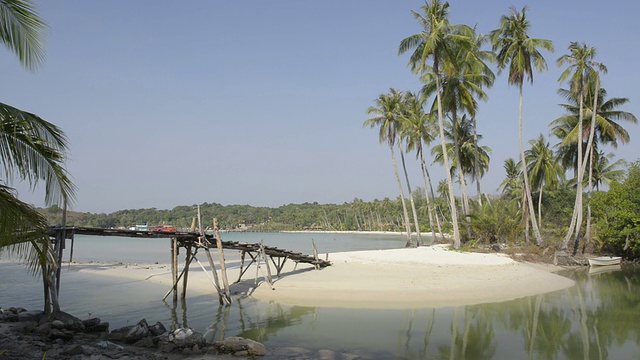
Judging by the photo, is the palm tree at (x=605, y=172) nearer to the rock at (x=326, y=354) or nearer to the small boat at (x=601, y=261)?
the small boat at (x=601, y=261)

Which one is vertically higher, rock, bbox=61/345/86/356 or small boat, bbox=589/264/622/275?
small boat, bbox=589/264/622/275

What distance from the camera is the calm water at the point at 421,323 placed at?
10445mm

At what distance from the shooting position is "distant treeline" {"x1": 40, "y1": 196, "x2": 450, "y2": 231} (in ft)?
372

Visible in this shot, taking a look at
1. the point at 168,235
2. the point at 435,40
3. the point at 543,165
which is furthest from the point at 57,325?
the point at 543,165

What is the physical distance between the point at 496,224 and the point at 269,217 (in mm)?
136346

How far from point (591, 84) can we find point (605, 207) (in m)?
8.69

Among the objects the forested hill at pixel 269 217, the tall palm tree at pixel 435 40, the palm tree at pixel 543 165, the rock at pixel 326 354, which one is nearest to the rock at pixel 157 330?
the rock at pixel 326 354

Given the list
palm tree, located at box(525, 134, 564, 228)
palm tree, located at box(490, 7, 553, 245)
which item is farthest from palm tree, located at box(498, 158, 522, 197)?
palm tree, located at box(490, 7, 553, 245)

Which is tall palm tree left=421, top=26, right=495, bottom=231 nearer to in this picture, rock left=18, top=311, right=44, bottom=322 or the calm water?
the calm water

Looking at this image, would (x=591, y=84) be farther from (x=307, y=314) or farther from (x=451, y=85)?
(x=307, y=314)

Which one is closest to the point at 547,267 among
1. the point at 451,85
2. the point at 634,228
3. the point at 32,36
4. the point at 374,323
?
the point at 634,228

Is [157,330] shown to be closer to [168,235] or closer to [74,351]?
[74,351]

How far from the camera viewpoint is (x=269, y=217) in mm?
162625

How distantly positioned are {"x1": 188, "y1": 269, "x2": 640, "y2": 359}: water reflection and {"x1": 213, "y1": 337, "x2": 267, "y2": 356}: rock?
1.02 metres
